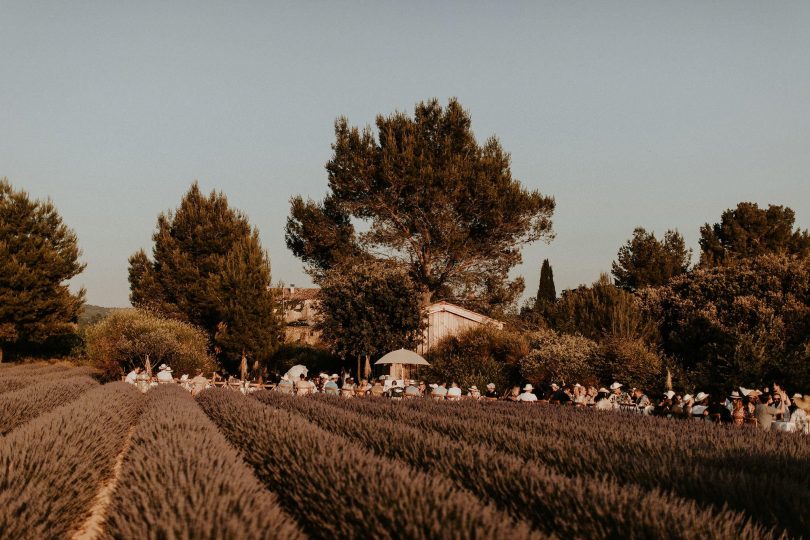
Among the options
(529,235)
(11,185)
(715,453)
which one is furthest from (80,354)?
(715,453)

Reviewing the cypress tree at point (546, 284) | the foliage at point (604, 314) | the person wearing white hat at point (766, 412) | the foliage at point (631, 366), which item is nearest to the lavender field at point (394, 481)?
the person wearing white hat at point (766, 412)

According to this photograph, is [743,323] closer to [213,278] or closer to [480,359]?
[480,359]

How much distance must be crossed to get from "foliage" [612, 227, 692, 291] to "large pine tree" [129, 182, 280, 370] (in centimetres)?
2515

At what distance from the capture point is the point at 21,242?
39.2 meters

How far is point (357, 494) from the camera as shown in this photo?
5.29 meters

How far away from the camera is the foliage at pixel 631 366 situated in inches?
942

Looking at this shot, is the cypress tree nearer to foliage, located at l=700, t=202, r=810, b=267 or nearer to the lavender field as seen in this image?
foliage, located at l=700, t=202, r=810, b=267

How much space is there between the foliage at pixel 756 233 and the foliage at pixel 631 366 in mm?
24303

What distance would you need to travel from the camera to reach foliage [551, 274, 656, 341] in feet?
91.6

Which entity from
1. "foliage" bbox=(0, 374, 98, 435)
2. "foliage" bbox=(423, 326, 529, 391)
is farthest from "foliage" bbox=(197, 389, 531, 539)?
"foliage" bbox=(423, 326, 529, 391)

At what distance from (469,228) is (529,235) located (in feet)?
12.4

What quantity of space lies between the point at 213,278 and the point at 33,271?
985cm

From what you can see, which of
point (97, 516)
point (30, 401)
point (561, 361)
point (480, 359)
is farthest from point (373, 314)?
point (97, 516)

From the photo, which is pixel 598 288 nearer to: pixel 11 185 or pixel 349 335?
pixel 349 335
